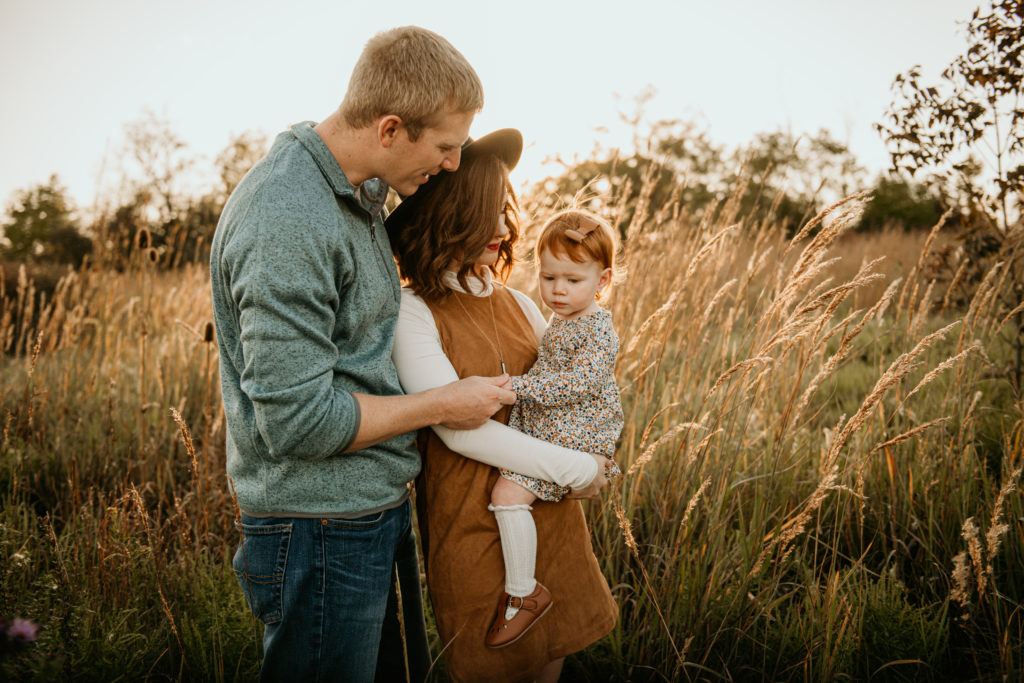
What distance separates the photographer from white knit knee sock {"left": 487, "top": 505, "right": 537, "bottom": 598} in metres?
1.61

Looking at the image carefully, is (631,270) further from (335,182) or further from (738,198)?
(335,182)

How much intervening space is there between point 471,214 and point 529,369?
1.62 feet

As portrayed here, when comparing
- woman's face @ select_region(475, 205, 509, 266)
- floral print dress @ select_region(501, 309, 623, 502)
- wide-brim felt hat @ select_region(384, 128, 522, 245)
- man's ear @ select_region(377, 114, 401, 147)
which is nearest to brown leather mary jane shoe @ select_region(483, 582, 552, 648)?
floral print dress @ select_region(501, 309, 623, 502)

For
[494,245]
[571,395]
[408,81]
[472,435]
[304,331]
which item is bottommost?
[472,435]

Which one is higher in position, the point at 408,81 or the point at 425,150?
the point at 408,81

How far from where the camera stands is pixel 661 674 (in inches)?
75.4

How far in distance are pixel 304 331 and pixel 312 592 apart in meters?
0.65

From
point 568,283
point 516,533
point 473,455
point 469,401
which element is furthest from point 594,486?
point 568,283

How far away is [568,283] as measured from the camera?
5.94ft

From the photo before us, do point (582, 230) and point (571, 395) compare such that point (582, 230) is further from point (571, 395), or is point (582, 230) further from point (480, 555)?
point (480, 555)

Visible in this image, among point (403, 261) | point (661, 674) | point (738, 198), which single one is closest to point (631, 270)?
point (738, 198)

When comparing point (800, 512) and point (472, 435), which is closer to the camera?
point (472, 435)

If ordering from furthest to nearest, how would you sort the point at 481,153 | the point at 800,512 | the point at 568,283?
the point at 800,512, the point at 568,283, the point at 481,153

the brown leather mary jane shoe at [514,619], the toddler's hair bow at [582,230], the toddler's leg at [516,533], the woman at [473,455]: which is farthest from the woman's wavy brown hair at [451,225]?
the brown leather mary jane shoe at [514,619]
